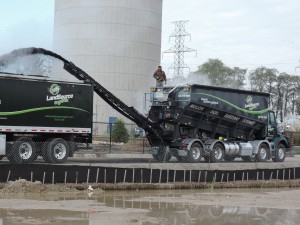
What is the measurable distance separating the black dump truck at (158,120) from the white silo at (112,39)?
1413 inches

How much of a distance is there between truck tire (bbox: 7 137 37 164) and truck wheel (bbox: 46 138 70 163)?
2.14ft

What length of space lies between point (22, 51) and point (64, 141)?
14.7 ft

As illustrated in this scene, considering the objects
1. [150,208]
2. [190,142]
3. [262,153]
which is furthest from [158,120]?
[150,208]

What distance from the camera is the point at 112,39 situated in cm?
6825

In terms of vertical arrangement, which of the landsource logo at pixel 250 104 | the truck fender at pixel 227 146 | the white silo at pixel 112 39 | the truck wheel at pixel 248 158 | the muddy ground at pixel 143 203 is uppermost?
the white silo at pixel 112 39

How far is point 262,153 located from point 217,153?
3.74m

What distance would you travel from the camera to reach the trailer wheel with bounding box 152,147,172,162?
27922 mm

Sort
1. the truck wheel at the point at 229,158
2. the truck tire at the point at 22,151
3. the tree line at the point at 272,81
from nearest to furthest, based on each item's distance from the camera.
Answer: the truck tire at the point at 22,151
the truck wheel at the point at 229,158
the tree line at the point at 272,81

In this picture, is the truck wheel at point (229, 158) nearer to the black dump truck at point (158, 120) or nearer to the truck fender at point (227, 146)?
the black dump truck at point (158, 120)

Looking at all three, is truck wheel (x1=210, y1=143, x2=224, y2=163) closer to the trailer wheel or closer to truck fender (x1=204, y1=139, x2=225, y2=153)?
truck fender (x1=204, y1=139, x2=225, y2=153)

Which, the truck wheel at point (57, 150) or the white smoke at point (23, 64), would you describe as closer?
the truck wheel at point (57, 150)

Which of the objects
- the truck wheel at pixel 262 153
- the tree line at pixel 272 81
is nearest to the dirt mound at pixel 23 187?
the truck wheel at pixel 262 153

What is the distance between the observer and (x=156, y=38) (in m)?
71.1

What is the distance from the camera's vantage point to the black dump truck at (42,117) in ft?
73.5
